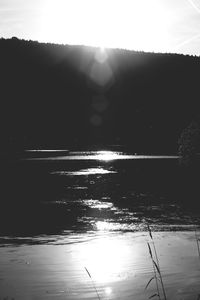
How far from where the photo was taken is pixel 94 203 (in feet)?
74.8

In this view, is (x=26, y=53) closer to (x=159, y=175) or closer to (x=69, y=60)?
(x=69, y=60)

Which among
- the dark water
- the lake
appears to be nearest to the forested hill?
the dark water

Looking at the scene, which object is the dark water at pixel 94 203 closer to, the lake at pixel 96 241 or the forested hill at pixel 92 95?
the lake at pixel 96 241

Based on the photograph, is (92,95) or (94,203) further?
(92,95)

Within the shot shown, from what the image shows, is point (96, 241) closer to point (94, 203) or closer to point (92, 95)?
point (94, 203)

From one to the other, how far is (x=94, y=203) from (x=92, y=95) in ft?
402

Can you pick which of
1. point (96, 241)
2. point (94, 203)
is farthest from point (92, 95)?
point (96, 241)

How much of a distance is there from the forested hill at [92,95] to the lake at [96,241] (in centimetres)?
6838

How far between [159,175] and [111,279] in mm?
27894

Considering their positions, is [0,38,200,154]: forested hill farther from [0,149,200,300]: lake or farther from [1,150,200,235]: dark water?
[0,149,200,300]: lake

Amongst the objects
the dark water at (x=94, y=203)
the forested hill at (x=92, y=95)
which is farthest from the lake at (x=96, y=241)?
the forested hill at (x=92, y=95)

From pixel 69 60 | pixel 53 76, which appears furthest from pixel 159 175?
pixel 69 60

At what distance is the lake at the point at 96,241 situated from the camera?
9.32 metres

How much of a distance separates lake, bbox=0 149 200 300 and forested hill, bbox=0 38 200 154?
68377 millimetres
